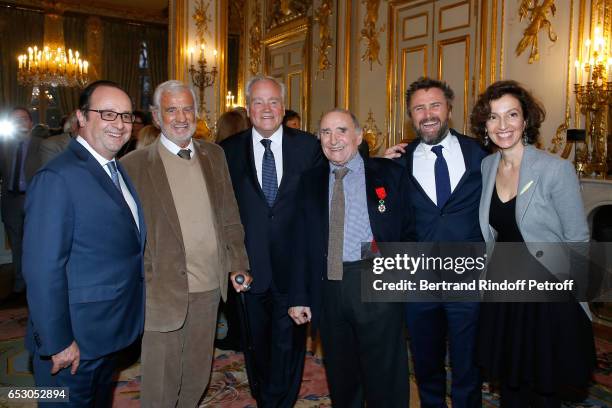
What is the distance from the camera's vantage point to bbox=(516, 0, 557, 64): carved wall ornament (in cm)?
504

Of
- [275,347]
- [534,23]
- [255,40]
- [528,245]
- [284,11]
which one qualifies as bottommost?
[275,347]

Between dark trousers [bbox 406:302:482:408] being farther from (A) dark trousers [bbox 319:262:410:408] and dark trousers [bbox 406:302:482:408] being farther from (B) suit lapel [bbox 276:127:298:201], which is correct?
(B) suit lapel [bbox 276:127:298:201]

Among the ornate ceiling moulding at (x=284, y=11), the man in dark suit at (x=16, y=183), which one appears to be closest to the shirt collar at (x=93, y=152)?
the man in dark suit at (x=16, y=183)

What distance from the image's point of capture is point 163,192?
7.56 feet

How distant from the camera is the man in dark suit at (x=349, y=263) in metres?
2.31

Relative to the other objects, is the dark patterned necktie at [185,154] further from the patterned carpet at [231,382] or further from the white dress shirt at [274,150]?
the patterned carpet at [231,382]

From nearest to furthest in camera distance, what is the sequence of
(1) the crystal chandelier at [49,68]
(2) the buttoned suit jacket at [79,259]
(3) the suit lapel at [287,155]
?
1. (2) the buttoned suit jacket at [79,259]
2. (3) the suit lapel at [287,155]
3. (1) the crystal chandelier at [49,68]

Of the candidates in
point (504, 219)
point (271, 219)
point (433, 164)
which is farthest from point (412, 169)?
point (271, 219)

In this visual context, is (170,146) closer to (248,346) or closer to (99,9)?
(248,346)

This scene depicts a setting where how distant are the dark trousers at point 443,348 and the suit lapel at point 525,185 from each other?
547 millimetres

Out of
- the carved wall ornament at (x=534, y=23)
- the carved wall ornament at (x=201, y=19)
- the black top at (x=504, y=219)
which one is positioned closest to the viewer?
the black top at (x=504, y=219)

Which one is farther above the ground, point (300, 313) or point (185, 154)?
point (185, 154)

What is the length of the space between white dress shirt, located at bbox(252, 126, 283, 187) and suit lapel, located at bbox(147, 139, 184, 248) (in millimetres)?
568

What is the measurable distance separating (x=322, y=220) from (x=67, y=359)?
1178mm
